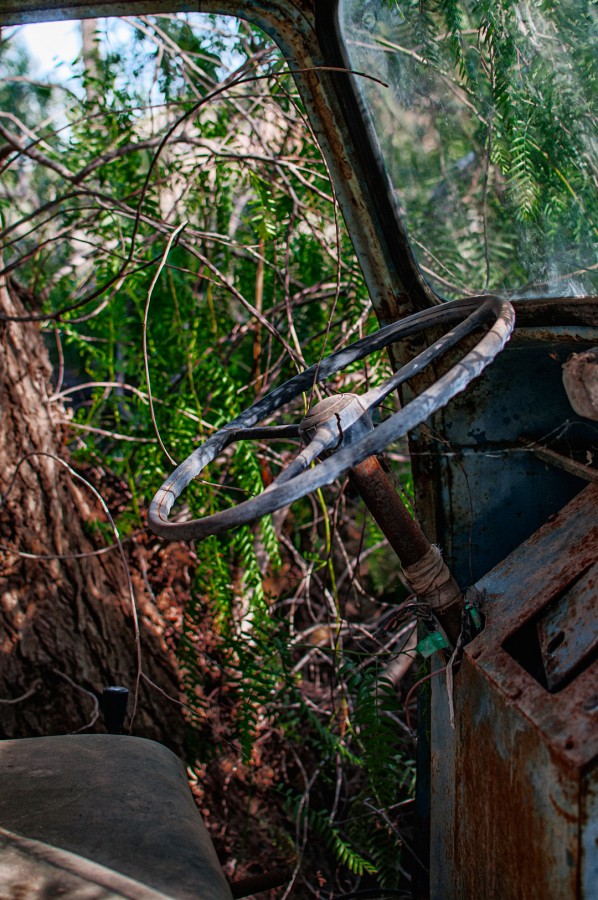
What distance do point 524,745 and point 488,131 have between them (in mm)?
1243

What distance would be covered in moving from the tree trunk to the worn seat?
0.88m

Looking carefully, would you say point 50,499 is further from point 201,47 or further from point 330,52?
point 201,47

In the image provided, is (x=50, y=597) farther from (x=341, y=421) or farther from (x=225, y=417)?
(x=341, y=421)

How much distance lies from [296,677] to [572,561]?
63.2 inches

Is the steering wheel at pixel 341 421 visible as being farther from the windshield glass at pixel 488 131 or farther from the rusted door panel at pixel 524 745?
the rusted door panel at pixel 524 745

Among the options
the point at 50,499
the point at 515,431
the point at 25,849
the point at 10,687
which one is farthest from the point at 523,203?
the point at 10,687

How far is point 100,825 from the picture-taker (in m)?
1.25

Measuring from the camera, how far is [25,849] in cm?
117

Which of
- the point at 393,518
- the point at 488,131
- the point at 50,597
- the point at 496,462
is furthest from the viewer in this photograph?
the point at 50,597

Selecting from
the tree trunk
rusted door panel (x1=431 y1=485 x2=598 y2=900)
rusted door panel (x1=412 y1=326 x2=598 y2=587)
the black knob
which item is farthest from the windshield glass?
the tree trunk

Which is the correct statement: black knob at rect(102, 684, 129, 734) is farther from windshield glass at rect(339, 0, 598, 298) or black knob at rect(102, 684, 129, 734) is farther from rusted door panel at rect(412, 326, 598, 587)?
windshield glass at rect(339, 0, 598, 298)

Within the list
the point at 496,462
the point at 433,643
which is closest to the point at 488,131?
the point at 496,462

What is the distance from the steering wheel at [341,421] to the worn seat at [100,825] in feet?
1.63

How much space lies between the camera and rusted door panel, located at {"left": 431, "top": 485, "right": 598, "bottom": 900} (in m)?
1.08
